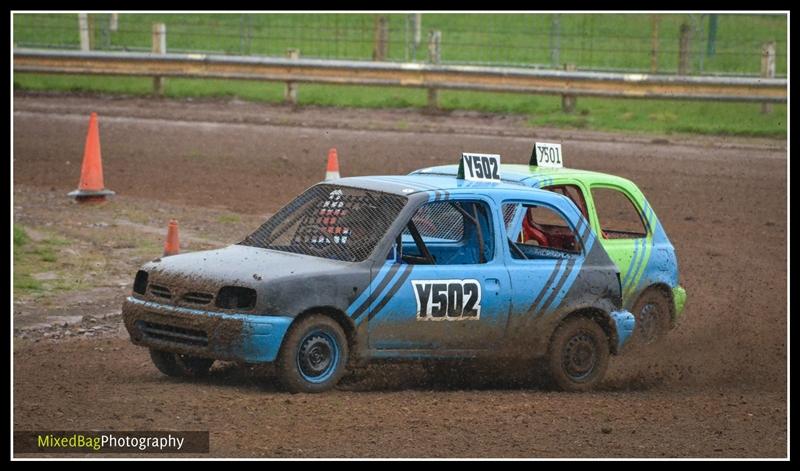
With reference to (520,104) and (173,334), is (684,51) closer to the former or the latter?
(520,104)

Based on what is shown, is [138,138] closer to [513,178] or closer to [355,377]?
[513,178]

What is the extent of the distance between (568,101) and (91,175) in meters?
10.5

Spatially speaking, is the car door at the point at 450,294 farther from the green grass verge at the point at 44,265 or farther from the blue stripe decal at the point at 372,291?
the green grass verge at the point at 44,265

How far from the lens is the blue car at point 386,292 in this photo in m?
8.15

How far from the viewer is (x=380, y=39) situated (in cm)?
2575

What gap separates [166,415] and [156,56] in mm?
17902

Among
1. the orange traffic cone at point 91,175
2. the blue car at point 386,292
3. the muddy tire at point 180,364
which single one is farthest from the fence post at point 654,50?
the muddy tire at point 180,364

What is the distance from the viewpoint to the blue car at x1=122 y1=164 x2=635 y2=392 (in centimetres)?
815

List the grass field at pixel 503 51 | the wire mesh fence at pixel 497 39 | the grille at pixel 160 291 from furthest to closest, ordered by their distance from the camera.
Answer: the wire mesh fence at pixel 497 39, the grass field at pixel 503 51, the grille at pixel 160 291

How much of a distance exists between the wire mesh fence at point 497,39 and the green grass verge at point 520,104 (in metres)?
0.64

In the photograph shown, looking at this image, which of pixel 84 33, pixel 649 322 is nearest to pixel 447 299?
pixel 649 322

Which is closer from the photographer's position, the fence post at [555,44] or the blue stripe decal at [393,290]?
the blue stripe decal at [393,290]

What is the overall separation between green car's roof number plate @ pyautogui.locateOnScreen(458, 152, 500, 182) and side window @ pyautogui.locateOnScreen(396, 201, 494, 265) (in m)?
0.25

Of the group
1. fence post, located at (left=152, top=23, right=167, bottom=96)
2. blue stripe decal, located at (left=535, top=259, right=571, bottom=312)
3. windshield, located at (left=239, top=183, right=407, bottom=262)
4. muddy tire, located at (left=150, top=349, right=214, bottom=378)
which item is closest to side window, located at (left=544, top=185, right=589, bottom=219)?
blue stripe decal, located at (left=535, top=259, right=571, bottom=312)
